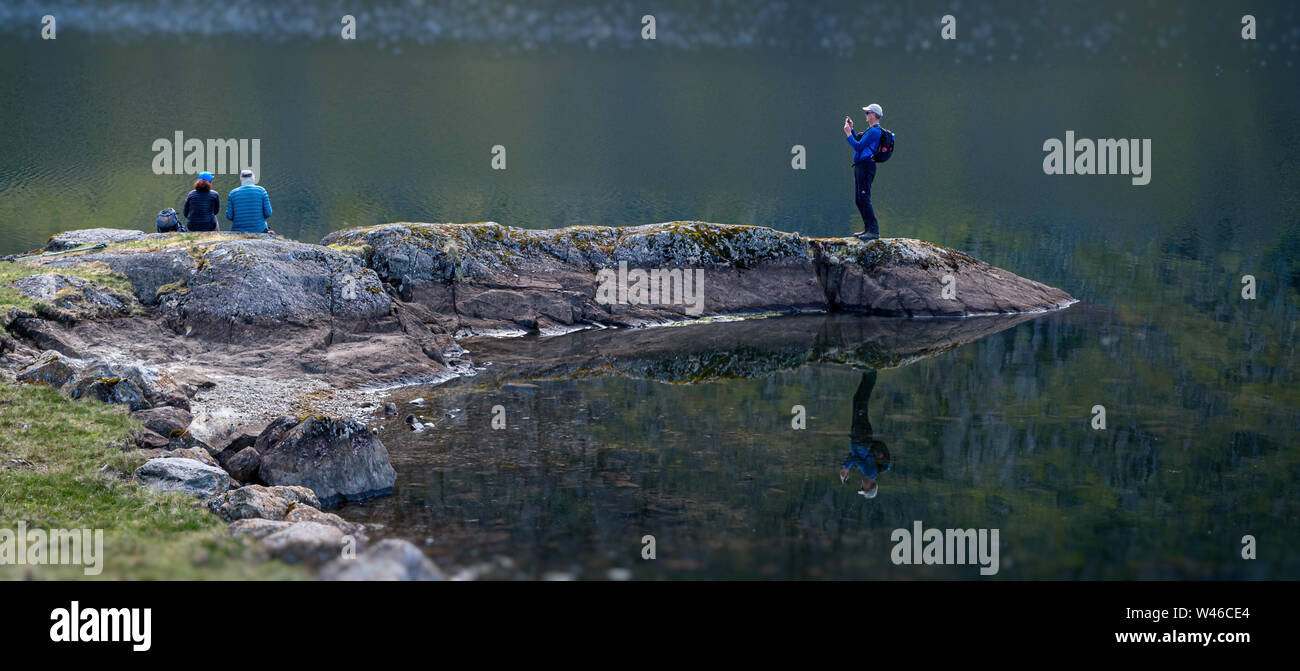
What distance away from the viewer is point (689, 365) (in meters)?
20.0

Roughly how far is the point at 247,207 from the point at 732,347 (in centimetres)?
1138

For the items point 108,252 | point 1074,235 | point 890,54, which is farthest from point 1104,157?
point 108,252

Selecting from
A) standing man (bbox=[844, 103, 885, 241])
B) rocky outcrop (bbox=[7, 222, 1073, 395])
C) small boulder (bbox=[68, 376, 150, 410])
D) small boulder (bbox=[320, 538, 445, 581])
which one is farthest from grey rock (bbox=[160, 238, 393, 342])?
small boulder (bbox=[320, 538, 445, 581])

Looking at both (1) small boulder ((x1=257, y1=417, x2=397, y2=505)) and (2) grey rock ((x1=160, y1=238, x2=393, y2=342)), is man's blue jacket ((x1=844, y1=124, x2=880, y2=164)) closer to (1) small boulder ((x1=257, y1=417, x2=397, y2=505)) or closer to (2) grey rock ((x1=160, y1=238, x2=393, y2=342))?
(2) grey rock ((x1=160, y1=238, x2=393, y2=342))

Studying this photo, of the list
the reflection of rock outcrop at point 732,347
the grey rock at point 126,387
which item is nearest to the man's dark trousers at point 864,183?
the reflection of rock outcrop at point 732,347

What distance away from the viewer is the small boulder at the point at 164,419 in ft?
43.0

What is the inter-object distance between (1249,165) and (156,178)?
2459 inches

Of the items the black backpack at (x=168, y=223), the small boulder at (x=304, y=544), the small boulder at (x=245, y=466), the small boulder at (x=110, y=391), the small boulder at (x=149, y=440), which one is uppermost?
the black backpack at (x=168, y=223)

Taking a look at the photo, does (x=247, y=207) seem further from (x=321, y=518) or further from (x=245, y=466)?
(x=321, y=518)

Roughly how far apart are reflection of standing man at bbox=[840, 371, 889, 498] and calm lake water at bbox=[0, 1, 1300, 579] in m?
0.24

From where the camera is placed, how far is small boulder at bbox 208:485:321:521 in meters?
10.7

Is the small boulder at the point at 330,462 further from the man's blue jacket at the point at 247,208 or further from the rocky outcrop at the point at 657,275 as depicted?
the man's blue jacket at the point at 247,208

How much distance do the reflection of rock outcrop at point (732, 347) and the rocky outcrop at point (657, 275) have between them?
32.2 inches

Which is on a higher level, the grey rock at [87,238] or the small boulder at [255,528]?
the grey rock at [87,238]
